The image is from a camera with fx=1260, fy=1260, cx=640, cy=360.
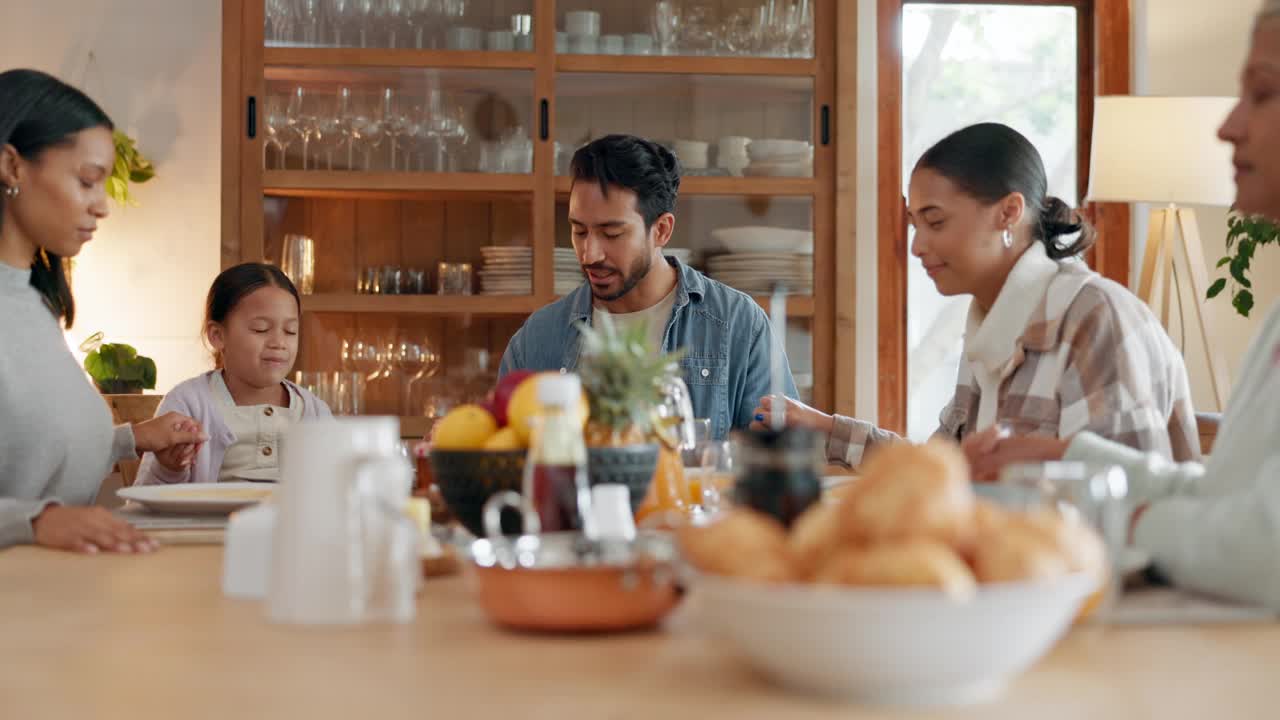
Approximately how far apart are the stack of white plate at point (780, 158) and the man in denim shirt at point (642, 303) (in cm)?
68

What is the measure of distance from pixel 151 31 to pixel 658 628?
3677 mm

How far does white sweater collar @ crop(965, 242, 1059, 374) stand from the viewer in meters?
1.94

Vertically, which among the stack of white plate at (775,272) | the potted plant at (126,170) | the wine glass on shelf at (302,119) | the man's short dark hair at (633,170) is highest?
the wine glass on shelf at (302,119)

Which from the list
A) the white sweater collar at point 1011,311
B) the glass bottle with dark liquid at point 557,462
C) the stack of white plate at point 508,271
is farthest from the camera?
the stack of white plate at point 508,271

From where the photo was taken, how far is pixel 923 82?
13.2 ft

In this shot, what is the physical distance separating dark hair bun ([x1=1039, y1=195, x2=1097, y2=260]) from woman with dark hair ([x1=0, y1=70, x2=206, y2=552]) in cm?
148

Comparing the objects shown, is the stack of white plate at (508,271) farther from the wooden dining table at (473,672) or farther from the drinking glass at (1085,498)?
the drinking glass at (1085,498)

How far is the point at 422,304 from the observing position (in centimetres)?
361

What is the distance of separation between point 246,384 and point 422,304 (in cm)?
88

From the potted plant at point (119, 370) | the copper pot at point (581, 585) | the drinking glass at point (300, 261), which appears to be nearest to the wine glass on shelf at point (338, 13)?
the drinking glass at point (300, 261)

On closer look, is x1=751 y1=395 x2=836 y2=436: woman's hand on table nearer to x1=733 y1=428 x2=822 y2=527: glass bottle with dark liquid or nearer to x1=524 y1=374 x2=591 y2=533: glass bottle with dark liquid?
x1=524 y1=374 x2=591 y2=533: glass bottle with dark liquid

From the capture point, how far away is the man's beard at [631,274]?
292cm

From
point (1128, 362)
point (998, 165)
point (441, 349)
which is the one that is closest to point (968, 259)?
point (998, 165)

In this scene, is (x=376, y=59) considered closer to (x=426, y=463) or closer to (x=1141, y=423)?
(x=426, y=463)
